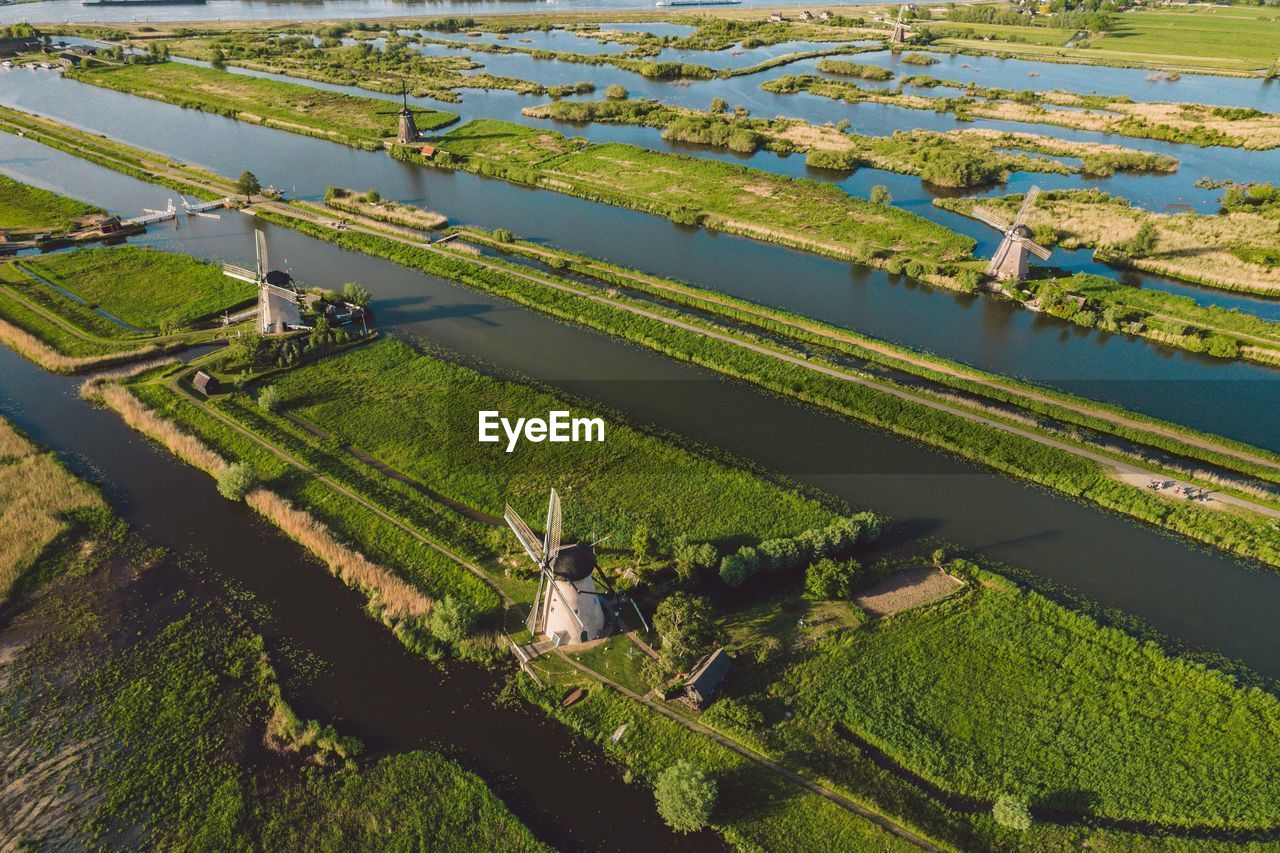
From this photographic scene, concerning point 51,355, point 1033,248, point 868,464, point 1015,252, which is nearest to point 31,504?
point 51,355

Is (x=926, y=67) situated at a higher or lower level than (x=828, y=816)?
higher

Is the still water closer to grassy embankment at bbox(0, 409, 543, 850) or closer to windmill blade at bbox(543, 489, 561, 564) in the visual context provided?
windmill blade at bbox(543, 489, 561, 564)

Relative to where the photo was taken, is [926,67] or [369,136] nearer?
[369,136]

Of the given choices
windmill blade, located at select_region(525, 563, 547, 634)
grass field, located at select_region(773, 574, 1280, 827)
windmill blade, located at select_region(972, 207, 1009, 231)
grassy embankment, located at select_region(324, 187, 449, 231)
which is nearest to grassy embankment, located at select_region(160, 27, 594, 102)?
grassy embankment, located at select_region(324, 187, 449, 231)

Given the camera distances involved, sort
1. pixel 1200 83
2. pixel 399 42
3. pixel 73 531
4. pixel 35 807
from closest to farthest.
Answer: pixel 35 807, pixel 73 531, pixel 1200 83, pixel 399 42

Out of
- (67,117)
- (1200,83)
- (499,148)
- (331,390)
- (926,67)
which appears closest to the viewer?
(331,390)

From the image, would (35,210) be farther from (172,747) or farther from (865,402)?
(865,402)

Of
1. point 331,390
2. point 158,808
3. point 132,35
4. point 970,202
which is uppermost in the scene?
point 132,35

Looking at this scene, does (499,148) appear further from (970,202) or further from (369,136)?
(970,202)

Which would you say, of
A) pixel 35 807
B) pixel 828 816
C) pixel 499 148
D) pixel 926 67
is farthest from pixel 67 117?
pixel 926 67
